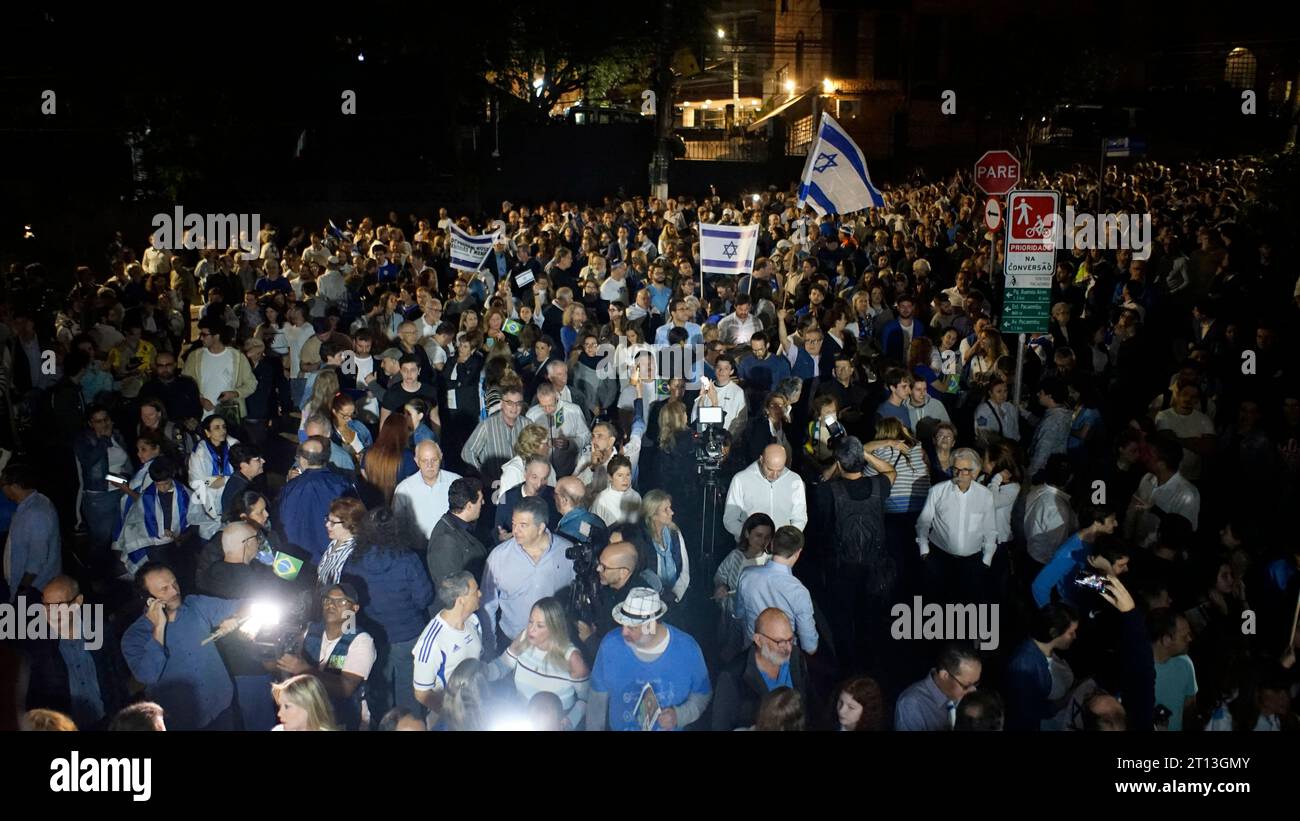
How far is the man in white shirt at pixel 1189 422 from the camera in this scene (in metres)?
7.57

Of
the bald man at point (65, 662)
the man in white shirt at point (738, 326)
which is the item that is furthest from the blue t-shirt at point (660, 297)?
the bald man at point (65, 662)

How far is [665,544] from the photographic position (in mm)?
5934

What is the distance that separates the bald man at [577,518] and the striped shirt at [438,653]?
1.09m

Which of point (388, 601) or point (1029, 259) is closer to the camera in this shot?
point (388, 601)

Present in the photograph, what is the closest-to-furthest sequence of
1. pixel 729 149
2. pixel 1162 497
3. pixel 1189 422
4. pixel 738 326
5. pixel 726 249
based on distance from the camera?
pixel 1162 497 < pixel 1189 422 < pixel 738 326 < pixel 726 249 < pixel 729 149

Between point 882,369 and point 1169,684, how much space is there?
4.40 meters

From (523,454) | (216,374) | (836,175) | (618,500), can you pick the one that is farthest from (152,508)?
(836,175)

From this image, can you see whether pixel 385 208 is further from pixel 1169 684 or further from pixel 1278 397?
pixel 1169 684

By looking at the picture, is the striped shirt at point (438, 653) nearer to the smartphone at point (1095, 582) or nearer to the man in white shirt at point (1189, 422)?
the smartphone at point (1095, 582)

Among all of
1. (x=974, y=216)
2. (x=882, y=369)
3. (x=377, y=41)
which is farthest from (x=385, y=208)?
(x=882, y=369)

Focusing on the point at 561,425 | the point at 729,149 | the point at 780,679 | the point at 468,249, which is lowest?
the point at 780,679

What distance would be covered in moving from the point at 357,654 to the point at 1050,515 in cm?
394

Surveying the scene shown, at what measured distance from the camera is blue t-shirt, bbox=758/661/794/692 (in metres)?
4.80

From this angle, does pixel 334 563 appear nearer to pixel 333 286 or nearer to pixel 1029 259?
pixel 1029 259
